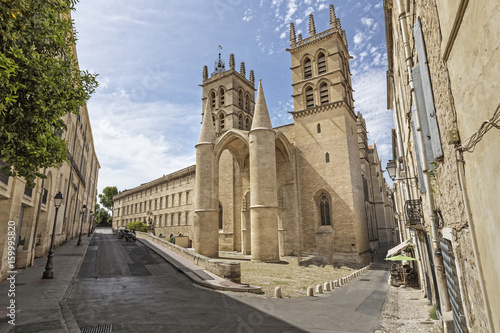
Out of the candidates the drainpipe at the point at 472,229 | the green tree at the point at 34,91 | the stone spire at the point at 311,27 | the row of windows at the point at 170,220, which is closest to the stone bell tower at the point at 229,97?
the stone spire at the point at 311,27

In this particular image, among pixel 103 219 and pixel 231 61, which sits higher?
pixel 231 61

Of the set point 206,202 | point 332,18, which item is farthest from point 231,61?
point 206,202

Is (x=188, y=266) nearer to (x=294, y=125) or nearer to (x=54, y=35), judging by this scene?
(x=54, y=35)

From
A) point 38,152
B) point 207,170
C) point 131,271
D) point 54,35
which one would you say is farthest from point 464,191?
point 207,170

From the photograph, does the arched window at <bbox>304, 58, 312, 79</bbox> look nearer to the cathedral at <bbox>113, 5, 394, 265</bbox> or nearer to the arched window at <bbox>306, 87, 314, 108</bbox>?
the cathedral at <bbox>113, 5, 394, 265</bbox>

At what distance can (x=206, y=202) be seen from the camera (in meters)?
24.1

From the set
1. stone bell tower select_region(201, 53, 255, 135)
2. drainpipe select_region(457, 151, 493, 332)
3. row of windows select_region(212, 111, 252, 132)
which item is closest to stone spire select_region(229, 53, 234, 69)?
stone bell tower select_region(201, 53, 255, 135)

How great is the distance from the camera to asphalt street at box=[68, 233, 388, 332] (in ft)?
21.1

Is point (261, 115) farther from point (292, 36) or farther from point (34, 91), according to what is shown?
point (34, 91)

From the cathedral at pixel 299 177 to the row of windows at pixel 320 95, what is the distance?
101 mm

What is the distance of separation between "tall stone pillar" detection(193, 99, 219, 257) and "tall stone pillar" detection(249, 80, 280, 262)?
3.98m

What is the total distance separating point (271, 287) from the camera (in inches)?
466

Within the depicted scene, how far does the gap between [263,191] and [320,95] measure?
478 inches

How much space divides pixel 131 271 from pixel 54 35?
11.1 metres
